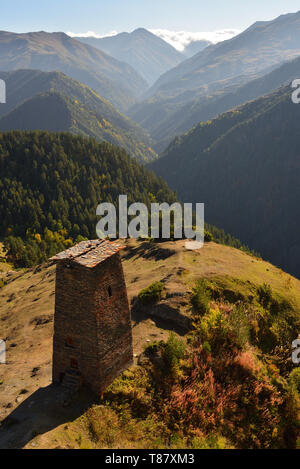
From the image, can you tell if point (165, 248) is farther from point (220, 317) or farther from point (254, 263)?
point (220, 317)

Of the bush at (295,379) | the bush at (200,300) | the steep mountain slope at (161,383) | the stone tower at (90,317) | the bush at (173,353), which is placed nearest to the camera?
the steep mountain slope at (161,383)

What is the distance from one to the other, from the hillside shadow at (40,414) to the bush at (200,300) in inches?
558

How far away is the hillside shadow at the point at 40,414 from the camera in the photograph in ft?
63.2

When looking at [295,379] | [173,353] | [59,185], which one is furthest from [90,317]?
[59,185]

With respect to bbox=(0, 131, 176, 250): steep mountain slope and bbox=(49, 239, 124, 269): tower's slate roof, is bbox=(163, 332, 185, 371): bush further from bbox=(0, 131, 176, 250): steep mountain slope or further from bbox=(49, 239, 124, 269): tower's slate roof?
bbox=(0, 131, 176, 250): steep mountain slope

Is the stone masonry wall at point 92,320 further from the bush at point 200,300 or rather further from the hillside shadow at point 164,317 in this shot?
the bush at point 200,300

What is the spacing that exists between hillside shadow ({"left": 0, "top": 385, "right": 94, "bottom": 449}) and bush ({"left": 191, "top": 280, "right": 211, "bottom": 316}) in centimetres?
1417

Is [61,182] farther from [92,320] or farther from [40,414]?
[40,414]

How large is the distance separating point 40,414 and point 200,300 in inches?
693

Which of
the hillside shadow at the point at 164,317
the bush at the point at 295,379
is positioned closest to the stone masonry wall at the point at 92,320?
the hillside shadow at the point at 164,317

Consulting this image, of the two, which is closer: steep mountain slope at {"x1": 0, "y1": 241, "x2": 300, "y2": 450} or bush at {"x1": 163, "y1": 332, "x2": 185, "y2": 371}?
steep mountain slope at {"x1": 0, "y1": 241, "x2": 300, "y2": 450}

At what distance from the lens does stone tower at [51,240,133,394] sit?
2064 cm

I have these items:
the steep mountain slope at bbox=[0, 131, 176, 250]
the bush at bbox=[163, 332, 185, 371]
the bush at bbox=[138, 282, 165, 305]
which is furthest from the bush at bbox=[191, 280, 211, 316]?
the steep mountain slope at bbox=[0, 131, 176, 250]

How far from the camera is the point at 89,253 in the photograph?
21531mm
